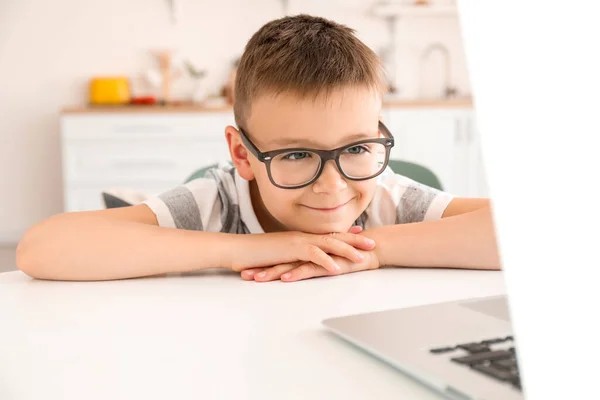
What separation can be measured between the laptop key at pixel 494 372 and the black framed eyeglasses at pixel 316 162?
0.66 metres

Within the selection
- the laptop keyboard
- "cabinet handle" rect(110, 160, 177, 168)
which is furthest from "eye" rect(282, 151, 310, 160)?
"cabinet handle" rect(110, 160, 177, 168)

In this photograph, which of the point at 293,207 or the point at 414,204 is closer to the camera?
the point at 293,207

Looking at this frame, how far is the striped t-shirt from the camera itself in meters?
1.25

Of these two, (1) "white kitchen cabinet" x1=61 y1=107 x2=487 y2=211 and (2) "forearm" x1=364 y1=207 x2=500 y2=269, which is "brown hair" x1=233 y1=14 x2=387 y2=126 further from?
(1) "white kitchen cabinet" x1=61 y1=107 x2=487 y2=211

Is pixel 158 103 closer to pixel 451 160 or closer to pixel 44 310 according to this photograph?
pixel 451 160

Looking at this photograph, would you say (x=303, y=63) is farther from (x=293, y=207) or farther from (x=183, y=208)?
(x=183, y=208)

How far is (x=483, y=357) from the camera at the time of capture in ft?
1.40

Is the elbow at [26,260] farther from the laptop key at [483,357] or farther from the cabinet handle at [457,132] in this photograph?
the cabinet handle at [457,132]

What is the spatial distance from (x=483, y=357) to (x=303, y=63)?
31.1 inches

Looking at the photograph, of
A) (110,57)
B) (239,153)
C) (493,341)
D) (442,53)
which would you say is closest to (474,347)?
(493,341)

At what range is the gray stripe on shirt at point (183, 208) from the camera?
1.23 m

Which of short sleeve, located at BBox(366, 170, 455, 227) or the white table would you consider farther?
short sleeve, located at BBox(366, 170, 455, 227)

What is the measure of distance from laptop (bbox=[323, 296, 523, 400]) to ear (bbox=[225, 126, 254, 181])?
0.69 m

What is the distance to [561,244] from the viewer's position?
251mm
